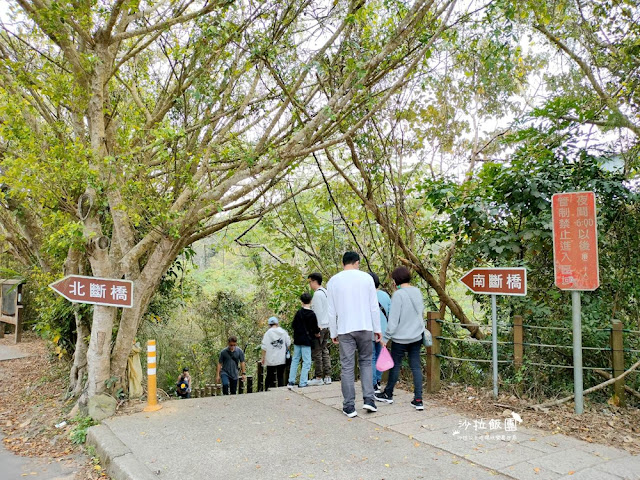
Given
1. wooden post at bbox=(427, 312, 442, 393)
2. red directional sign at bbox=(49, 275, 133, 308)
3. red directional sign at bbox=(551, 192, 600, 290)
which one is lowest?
wooden post at bbox=(427, 312, 442, 393)

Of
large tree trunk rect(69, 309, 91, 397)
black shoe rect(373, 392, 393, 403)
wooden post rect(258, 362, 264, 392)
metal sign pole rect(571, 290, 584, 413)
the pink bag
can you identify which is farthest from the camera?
wooden post rect(258, 362, 264, 392)

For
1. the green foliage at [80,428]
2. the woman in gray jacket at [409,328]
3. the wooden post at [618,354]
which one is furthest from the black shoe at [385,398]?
the green foliage at [80,428]

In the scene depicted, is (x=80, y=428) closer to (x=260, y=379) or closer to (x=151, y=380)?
(x=151, y=380)

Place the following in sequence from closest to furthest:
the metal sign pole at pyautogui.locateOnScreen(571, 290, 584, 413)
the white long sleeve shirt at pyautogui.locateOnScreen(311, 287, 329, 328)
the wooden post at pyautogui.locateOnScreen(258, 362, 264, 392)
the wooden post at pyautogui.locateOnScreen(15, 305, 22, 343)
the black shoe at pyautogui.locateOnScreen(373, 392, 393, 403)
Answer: the metal sign pole at pyautogui.locateOnScreen(571, 290, 584, 413), the black shoe at pyautogui.locateOnScreen(373, 392, 393, 403), the white long sleeve shirt at pyautogui.locateOnScreen(311, 287, 329, 328), the wooden post at pyautogui.locateOnScreen(258, 362, 264, 392), the wooden post at pyautogui.locateOnScreen(15, 305, 22, 343)

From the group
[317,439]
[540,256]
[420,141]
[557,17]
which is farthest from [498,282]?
[557,17]

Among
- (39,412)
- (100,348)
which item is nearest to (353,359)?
(100,348)

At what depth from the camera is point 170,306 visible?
9.71 meters

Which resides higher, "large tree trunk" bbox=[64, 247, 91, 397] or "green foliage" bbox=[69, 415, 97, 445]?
"large tree trunk" bbox=[64, 247, 91, 397]

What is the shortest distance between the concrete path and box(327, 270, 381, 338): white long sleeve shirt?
45.5 inches

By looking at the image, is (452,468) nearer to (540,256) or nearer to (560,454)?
(560,454)

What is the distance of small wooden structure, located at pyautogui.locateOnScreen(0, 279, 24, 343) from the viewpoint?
1448cm

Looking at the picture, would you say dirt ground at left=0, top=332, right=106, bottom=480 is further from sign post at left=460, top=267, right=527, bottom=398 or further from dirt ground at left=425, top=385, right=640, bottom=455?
sign post at left=460, top=267, right=527, bottom=398

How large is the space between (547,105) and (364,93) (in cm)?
283

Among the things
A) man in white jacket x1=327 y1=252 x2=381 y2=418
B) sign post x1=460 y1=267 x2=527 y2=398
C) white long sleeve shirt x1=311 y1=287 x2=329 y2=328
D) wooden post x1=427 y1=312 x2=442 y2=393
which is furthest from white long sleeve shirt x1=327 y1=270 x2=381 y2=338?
white long sleeve shirt x1=311 y1=287 x2=329 y2=328
